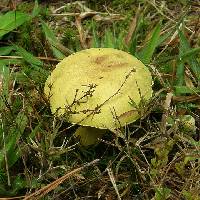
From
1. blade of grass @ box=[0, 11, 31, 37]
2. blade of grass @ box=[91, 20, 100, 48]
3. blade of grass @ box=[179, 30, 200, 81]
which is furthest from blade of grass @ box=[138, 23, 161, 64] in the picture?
blade of grass @ box=[0, 11, 31, 37]

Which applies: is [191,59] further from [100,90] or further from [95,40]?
[100,90]

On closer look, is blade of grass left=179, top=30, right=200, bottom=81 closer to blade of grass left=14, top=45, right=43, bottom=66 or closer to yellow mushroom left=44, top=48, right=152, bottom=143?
yellow mushroom left=44, top=48, right=152, bottom=143

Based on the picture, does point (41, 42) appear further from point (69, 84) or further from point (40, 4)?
point (69, 84)

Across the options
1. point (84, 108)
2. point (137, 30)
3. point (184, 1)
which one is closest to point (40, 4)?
point (137, 30)

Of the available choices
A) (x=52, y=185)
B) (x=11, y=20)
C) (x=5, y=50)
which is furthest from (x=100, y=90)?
(x=11, y=20)

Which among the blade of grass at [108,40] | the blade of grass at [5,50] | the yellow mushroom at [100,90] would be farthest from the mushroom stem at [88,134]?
the blade of grass at [5,50]
